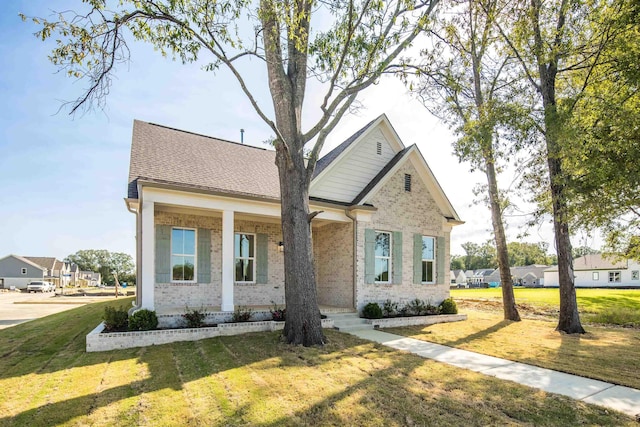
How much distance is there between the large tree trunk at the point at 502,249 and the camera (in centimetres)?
1329

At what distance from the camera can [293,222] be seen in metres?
7.85

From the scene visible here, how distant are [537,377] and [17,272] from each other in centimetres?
7532

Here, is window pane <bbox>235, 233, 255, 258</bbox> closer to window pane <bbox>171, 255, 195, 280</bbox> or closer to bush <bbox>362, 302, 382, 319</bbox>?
window pane <bbox>171, 255, 195, 280</bbox>

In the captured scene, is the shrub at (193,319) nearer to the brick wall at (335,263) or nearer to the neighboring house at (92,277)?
the brick wall at (335,263)

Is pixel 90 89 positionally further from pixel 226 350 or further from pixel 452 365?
pixel 452 365

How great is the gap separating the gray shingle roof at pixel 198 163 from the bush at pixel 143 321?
3.18 metres

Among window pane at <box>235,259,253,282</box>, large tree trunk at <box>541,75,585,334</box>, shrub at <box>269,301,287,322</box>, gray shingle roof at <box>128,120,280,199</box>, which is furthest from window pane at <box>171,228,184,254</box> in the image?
large tree trunk at <box>541,75,585,334</box>

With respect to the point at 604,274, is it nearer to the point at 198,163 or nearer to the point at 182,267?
the point at 198,163

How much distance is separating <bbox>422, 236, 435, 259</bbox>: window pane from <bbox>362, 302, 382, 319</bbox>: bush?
3605 mm

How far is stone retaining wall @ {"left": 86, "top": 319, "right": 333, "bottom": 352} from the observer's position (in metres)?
7.41

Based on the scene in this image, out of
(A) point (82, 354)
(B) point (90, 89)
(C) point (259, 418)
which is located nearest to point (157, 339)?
(A) point (82, 354)

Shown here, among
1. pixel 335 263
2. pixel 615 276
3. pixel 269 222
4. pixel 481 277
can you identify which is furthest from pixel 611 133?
pixel 481 277

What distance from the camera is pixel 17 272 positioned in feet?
192

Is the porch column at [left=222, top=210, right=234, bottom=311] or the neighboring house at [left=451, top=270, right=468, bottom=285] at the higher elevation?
the porch column at [left=222, top=210, right=234, bottom=311]
